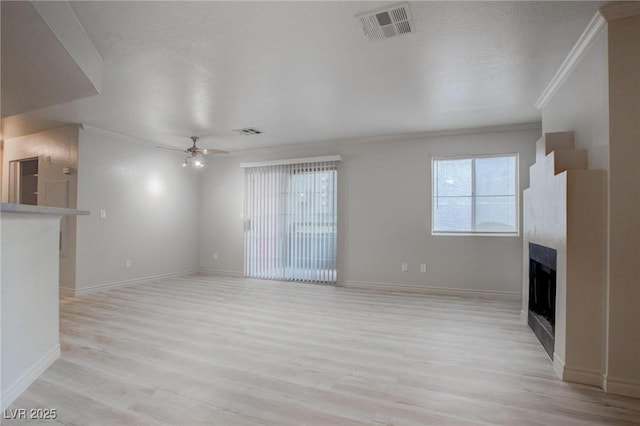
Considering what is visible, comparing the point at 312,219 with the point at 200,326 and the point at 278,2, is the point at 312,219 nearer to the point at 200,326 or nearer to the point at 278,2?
the point at 200,326

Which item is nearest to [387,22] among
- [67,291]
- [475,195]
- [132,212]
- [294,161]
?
[475,195]

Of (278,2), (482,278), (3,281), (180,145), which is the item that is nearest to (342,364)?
(3,281)

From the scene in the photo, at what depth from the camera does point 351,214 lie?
554 centimetres

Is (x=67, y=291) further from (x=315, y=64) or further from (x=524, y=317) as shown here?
(x=524, y=317)

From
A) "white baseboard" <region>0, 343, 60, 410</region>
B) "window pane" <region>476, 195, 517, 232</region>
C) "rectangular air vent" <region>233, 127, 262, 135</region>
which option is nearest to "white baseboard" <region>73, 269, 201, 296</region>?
"white baseboard" <region>0, 343, 60, 410</region>

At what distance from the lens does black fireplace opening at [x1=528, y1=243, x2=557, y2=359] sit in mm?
2689

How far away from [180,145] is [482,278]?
5.71 meters

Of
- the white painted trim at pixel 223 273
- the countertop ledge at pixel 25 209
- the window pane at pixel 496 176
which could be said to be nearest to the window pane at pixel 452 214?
the window pane at pixel 496 176

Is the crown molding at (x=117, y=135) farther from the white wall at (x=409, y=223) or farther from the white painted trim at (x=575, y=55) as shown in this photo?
the white painted trim at (x=575, y=55)

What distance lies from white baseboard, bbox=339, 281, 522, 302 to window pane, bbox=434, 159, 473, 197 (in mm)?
1493

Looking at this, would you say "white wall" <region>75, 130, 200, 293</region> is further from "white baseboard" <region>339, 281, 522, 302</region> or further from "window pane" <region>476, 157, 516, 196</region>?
"window pane" <region>476, 157, 516, 196</region>

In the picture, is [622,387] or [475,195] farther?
[475,195]

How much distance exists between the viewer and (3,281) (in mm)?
1957

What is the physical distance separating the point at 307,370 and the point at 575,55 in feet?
11.1
